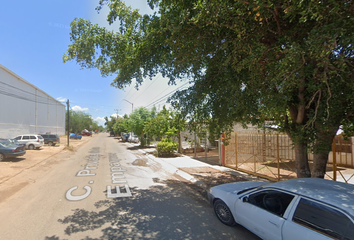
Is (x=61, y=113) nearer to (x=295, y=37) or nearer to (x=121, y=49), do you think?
(x=121, y=49)

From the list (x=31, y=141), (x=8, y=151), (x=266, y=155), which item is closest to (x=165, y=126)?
(x=266, y=155)

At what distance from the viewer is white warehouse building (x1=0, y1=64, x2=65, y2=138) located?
2409 cm

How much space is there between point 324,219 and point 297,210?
0.35 metres

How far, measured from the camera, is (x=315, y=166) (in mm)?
4891

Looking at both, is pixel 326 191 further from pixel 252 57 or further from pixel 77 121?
pixel 77 121

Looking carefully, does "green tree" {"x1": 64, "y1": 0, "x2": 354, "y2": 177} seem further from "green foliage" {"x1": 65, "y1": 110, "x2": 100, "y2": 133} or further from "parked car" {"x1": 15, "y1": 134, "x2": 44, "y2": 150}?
"green foliage" {"x1": 65, "y1": 110, "x2": 100, "y2": 133}

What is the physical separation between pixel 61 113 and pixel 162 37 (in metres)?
55.3

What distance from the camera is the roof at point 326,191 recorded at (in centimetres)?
251

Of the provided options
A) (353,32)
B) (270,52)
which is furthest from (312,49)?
(270,52)

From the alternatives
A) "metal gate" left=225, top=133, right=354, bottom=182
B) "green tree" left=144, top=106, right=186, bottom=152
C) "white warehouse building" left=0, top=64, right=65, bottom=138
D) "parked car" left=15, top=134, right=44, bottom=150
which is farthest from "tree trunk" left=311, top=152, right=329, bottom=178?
"white warehouse building" left=0, top=64, right=65, bottom=138

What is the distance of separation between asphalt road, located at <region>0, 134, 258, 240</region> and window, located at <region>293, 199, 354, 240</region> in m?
1.35

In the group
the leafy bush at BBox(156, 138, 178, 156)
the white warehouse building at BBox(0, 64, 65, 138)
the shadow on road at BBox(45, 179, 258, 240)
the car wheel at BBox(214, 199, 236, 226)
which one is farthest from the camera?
the white warehouse building at BBox(0, 64, 65, 138)

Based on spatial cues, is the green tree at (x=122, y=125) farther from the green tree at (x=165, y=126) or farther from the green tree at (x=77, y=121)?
the green tree at (x=77, y=121)

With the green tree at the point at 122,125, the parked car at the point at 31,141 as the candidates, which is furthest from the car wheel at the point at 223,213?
the green tree at the point at 122,125
